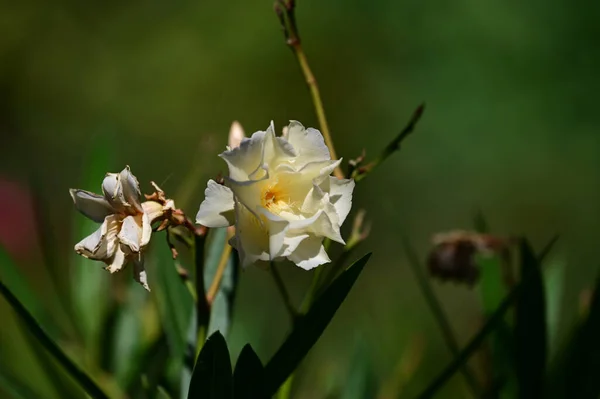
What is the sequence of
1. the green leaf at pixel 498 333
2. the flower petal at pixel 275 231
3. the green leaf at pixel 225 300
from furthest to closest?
the green leaf at pixel 498 333
the green leaf at pixel 225 300
the flower petal at pixel 275 231

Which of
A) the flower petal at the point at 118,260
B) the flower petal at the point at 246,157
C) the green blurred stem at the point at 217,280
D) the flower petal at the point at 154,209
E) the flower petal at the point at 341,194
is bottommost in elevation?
the green blurred stem at the point at 217,280

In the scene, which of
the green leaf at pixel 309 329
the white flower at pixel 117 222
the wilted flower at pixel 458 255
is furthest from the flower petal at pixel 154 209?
the wilted flower at pixel 458 255

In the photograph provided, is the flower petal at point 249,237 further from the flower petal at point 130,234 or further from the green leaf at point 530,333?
the green leaf at point 530,333

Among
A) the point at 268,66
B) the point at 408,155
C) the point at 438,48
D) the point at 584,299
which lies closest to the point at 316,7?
the point at 268,66

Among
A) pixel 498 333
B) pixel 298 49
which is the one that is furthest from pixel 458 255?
pixel 298 49

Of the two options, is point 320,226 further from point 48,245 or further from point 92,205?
point 48,245

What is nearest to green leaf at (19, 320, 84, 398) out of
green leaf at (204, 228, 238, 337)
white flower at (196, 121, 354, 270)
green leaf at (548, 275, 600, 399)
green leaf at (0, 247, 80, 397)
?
green leaf at (0, 247, 80, 397)

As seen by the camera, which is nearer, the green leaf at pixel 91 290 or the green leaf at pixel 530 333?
the green leaf at pixel 530 333
